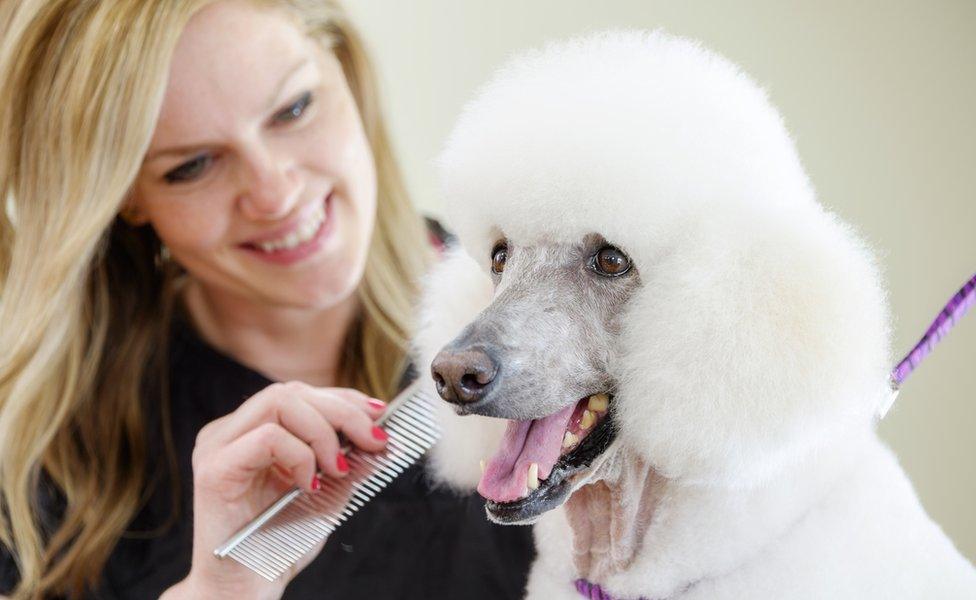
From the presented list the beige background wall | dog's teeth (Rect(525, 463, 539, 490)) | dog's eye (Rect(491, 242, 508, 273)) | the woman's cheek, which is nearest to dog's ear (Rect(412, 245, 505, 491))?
dog's eye (Rect(491, 242, 508, 273))

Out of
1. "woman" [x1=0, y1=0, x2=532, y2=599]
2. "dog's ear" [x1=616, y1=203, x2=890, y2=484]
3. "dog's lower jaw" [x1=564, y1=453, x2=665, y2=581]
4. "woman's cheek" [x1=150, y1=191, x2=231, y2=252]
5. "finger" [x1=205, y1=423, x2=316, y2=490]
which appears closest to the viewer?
"dog's ear" [x1=616, y1=203, x2=890, y2=484]

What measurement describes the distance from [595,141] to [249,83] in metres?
0.52

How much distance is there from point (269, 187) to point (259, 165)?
26mm

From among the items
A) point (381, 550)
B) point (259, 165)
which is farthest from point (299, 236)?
point (381, 550)

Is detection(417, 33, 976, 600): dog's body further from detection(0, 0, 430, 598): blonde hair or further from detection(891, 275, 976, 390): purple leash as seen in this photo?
detection(0, 0, 430, 598): blonde hair

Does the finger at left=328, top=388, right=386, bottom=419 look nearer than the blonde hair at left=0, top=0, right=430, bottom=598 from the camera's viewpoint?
Yes

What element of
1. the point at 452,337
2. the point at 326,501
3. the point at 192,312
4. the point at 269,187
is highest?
the point at 452,337

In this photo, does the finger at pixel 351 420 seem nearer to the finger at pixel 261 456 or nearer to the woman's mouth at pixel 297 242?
the finger at pixel 261 456

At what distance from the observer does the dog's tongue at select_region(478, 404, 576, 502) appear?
22.9 inches

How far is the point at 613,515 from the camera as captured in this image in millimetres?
687

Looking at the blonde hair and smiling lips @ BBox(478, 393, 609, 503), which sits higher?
smiling lips @ BBox(478, 393, 609, 503)

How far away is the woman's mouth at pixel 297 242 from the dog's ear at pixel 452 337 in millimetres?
308

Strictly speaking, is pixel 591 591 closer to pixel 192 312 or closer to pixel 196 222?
pixel 196 222

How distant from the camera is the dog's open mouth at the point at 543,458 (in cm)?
58
